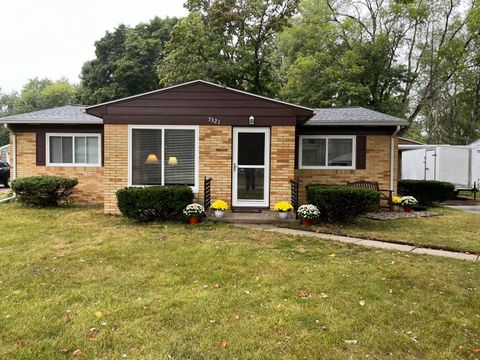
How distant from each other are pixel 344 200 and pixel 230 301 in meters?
4.67

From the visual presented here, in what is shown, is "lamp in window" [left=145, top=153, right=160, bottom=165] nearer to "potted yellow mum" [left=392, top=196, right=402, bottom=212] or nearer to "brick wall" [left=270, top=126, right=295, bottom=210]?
"brick wall" [left=270, top=126, right=295, bottom=210]

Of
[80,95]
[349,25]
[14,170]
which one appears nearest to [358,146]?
[14,170]

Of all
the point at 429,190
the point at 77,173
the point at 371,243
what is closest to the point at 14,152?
the point at 77,173

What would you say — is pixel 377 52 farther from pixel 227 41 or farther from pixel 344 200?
pixel 344 200

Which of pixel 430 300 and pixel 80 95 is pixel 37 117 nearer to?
pixel 430 300

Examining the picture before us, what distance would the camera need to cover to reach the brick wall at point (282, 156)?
9.12m

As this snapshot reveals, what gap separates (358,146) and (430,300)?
7.76m

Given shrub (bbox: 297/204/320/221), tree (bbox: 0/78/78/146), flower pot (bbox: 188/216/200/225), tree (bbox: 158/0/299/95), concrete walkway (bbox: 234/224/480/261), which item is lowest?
concrete walkway (bbox: 234/224/480/261)

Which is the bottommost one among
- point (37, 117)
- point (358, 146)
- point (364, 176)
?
point (364, 176)

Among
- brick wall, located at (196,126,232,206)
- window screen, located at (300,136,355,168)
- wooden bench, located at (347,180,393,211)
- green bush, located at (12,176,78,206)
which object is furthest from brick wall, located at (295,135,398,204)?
green bush, located at (12,176,78,206)

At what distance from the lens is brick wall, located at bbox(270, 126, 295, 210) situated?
29.9 ft

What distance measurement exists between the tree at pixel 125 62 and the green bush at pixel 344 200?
21.5 meters

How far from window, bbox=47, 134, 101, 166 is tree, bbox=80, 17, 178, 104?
1609 centimetres

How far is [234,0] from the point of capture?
19844 mm
